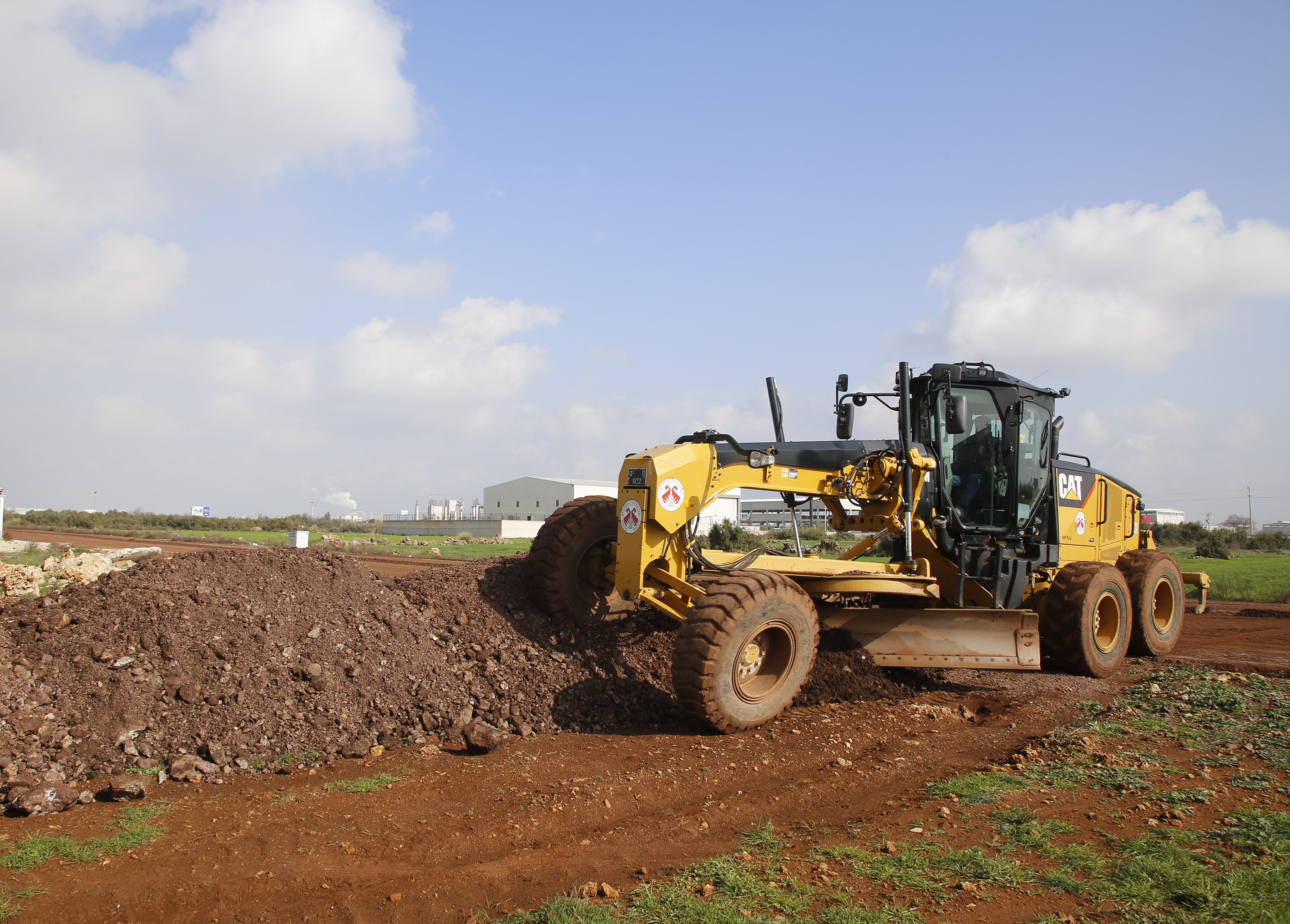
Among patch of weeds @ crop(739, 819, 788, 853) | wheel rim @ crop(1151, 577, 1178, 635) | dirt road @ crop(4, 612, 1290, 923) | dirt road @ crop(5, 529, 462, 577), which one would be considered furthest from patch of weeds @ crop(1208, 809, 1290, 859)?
dirt road @ crop(5, 529, 462, 577)

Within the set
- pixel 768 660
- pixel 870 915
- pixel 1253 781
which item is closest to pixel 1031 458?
pixel 768 660

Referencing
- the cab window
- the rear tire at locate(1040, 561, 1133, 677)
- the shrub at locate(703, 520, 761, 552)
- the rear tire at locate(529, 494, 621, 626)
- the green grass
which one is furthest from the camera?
the shrub at locate(703, 520, 761, 552)

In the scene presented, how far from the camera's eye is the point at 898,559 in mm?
9070

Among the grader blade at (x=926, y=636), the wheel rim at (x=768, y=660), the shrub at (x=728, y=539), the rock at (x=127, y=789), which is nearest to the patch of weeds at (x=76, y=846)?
the rock at (x=127, y=789)

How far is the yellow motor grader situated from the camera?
6781 mm

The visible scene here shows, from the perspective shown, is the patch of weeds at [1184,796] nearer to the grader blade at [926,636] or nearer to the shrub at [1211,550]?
the grader blade at [926,636]

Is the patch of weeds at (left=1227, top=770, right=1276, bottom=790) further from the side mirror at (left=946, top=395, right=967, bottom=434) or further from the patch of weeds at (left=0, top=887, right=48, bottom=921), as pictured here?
the patch of weeds at (left=0, top=887, right=48, bottom=921)

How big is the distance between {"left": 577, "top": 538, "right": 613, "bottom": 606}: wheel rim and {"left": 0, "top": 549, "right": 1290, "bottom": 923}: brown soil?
373 millimetres

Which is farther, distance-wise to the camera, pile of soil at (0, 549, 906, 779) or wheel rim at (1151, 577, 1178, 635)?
wheel rim at (1151, 577, 1178, 635)

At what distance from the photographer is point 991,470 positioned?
962cm

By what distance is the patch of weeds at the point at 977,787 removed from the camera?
492 cm

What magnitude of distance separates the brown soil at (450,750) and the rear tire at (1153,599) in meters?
1.98

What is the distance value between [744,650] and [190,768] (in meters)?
3.83

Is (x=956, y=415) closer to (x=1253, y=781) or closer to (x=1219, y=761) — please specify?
(x=1219, y=761)
